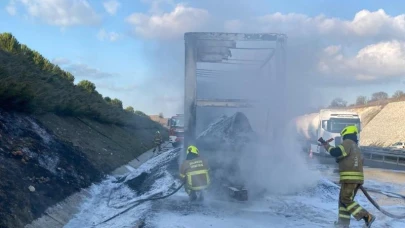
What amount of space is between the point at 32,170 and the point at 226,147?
5186 millimetres

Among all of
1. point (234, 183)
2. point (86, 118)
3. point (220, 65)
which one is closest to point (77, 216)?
point (234, 183)

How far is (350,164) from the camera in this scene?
27.2 feet

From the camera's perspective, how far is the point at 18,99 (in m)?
13.2

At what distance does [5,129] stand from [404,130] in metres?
50.5

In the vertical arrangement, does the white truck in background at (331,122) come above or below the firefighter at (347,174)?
above

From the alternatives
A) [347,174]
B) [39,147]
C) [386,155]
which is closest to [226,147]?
[347,174]

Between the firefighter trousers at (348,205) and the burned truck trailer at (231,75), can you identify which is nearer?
the firefighter trousers at (348,205)

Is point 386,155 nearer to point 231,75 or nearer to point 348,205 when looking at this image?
point 231,75

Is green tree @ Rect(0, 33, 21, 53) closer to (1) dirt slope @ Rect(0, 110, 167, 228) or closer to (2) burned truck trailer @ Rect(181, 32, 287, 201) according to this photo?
(1) dirt slope @ Rect(0, 110, 167, 228)

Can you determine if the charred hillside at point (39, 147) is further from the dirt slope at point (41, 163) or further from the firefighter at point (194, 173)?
the firefighter at point (194, 173)

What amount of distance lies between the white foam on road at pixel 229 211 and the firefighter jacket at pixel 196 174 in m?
0.44

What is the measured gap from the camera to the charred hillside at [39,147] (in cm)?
842

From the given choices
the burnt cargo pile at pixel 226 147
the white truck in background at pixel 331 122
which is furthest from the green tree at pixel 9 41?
the white truck in background at pixel 331 122

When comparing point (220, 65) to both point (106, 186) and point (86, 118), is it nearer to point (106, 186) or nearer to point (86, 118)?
point (106, 186)
